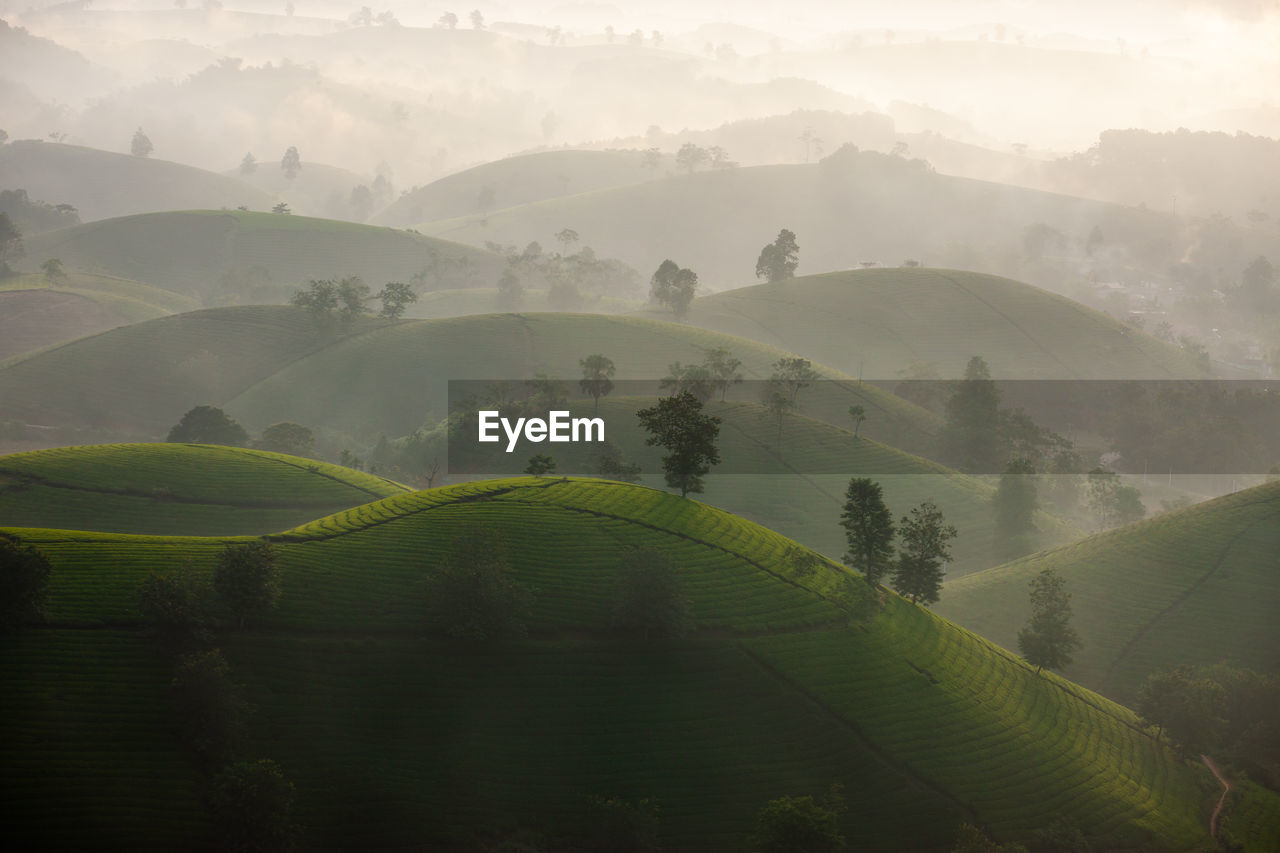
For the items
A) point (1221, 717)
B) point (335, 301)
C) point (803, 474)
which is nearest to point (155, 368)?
point (335, 301)

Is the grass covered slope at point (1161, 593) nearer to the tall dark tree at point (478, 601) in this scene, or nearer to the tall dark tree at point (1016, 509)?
the tall dark tree at point (1016, 509)

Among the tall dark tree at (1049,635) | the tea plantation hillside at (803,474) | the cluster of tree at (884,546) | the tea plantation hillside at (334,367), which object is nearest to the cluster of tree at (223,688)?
the cluster of tree at (884,546)

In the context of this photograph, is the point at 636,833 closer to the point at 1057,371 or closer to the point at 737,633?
the point at 737,633

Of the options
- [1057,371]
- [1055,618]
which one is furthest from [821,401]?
[1055,618]

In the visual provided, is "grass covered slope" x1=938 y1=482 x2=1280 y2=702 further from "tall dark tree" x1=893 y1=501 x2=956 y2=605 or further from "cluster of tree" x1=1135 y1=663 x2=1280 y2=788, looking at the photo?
"tall dark tree" x1=893 y1=501 x2=956 y2=605

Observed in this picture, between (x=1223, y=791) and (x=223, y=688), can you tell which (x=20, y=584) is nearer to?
(x=223, y=688)

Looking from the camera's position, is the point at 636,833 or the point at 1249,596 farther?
the point at 1249,596

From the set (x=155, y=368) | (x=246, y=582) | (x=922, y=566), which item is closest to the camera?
(x=246, y=582)
